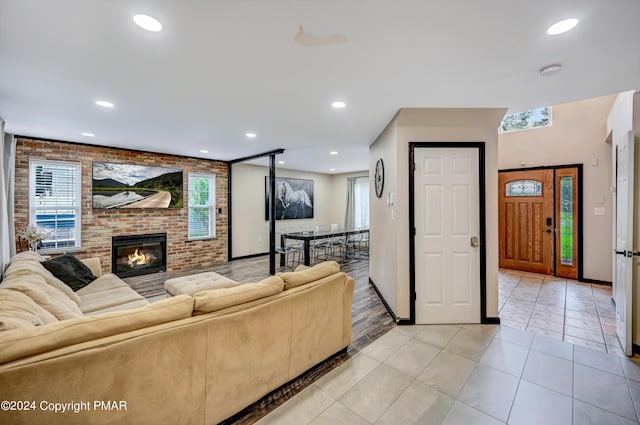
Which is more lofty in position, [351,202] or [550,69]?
[550,69]

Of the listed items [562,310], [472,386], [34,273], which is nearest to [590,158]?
[562,310]

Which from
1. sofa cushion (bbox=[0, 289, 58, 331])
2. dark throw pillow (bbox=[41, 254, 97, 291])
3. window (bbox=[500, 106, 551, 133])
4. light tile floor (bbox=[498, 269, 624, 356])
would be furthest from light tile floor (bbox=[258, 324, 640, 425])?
window (bbox=[500, 106, 551, 133])

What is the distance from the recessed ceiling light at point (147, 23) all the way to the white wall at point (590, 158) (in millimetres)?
6171

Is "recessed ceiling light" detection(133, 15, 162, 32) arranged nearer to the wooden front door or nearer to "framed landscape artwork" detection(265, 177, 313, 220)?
"framed landscape artwork" detection(265, 177, 313, 220)

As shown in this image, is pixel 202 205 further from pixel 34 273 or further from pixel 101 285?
pixel 34 273

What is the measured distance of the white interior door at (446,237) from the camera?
3.04 metres

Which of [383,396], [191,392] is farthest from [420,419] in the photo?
[191,392]

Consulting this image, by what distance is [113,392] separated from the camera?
121 centimetres

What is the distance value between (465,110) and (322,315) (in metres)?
2.69

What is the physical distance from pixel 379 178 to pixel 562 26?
249cm

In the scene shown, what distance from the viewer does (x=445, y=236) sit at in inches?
120

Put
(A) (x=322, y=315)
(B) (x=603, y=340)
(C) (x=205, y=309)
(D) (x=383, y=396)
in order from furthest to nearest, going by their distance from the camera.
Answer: (B) (x=603, y=340)
(A) (x=322, y=315)
(D) (x=383, y=396)
(C) (x=205, y=309)

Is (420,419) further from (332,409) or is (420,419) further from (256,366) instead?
(256,366)

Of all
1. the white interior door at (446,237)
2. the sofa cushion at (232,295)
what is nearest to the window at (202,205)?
the sofa cushion at (232,295)
